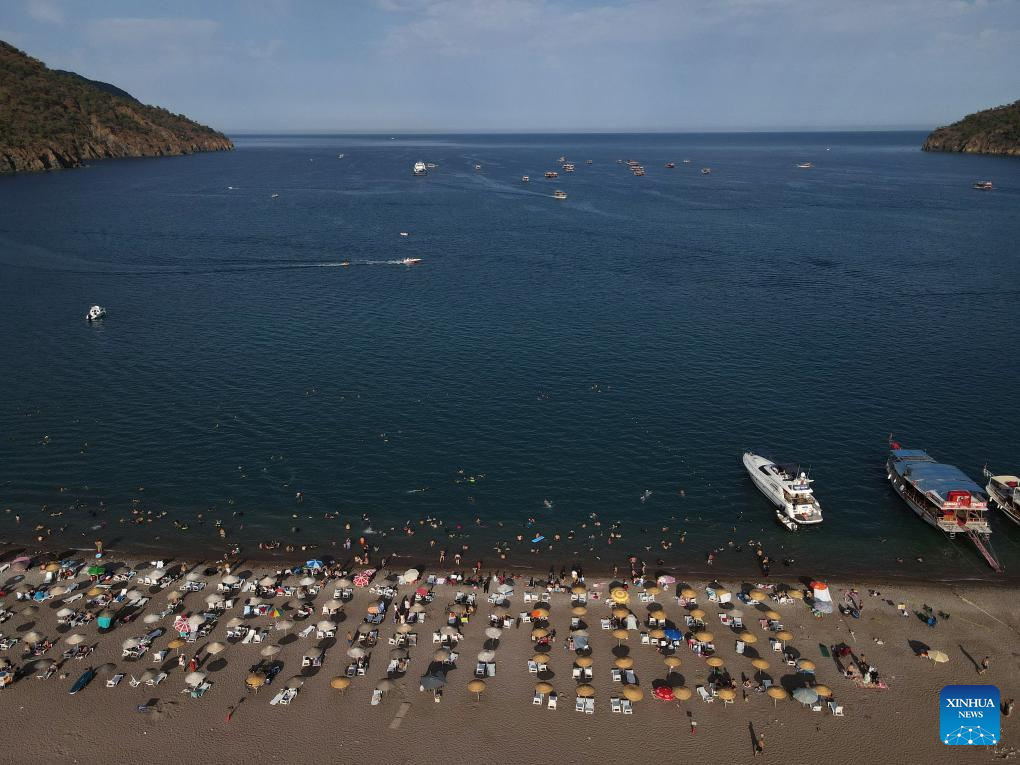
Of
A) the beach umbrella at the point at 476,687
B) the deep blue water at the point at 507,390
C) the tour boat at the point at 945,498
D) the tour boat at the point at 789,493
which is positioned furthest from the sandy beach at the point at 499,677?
the tour boat at the point at 789,493

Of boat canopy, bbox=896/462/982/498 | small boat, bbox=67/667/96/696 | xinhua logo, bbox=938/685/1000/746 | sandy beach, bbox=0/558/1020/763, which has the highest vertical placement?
xinhua logo, bbox=938/685/1000/746

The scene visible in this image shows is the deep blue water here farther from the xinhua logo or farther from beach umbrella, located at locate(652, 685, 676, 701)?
the xinhua logo

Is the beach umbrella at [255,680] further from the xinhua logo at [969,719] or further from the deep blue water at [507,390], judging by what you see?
the xinhua logo at [969,719]

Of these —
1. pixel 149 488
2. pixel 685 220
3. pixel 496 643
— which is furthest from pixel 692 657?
pixel 685 220

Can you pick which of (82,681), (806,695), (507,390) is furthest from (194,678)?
(507,390)

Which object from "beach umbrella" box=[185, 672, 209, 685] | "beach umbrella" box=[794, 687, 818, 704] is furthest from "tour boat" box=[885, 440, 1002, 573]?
"beach umbrella" box=[185, 672, 209, 685]

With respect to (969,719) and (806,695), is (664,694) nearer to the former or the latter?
(806,695)
